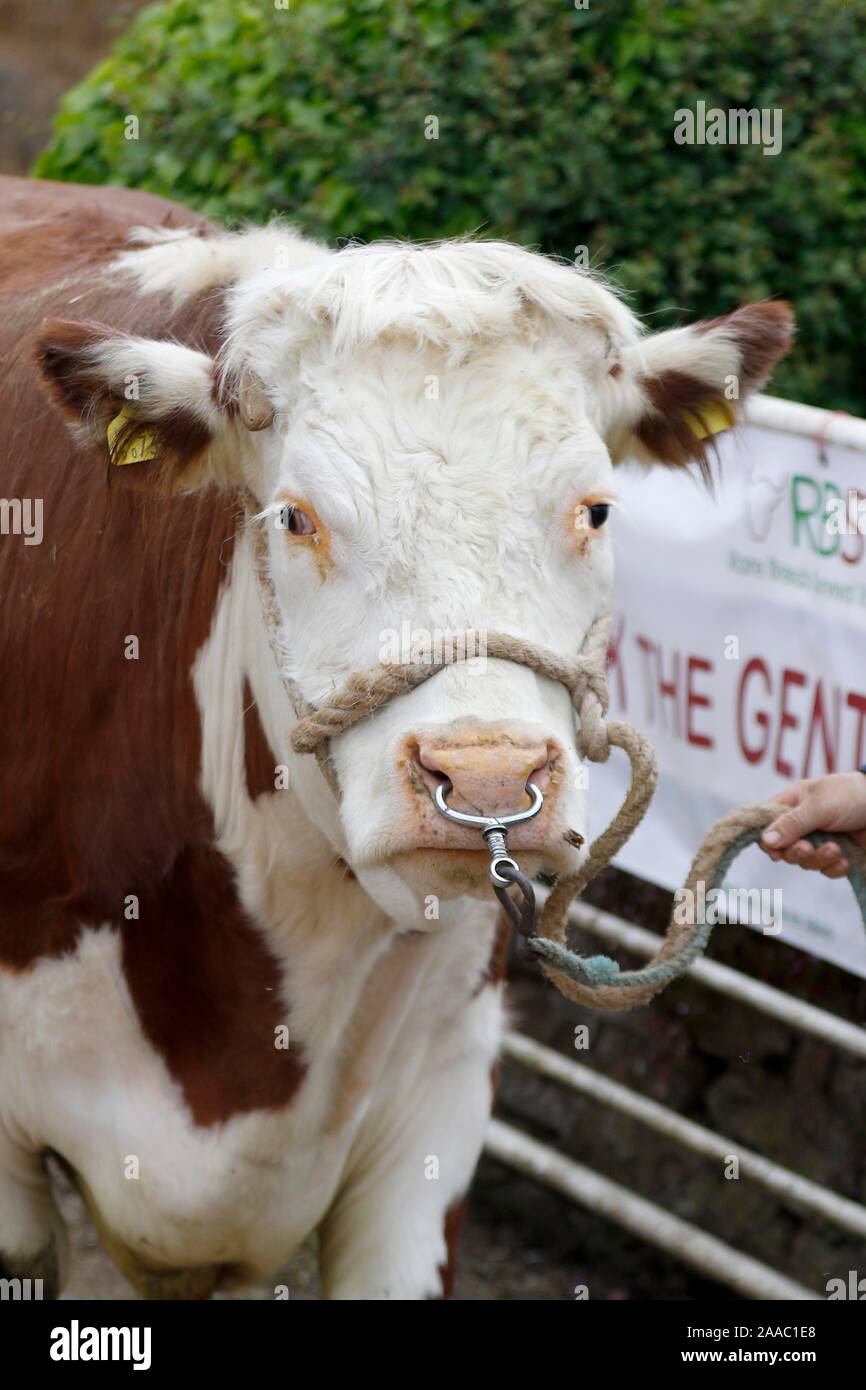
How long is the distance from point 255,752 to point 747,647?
1.36 metres

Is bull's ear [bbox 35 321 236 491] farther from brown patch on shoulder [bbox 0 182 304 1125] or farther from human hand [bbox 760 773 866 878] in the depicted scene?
human hand [bbox 760 773 866 878]

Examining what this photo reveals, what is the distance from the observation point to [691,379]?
308 centimetres

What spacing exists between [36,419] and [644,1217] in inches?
94.5

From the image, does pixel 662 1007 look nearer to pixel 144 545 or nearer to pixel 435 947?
pixel 435 947

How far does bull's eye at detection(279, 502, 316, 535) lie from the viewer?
274 cm

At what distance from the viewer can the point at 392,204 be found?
201 inches

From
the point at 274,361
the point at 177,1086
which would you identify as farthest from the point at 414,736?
the point at 177,1086

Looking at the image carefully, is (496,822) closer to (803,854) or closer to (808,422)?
(803,854)

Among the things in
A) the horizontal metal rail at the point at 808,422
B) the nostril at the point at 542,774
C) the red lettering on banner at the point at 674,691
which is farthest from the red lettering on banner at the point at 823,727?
the nostril at the point at 542,774

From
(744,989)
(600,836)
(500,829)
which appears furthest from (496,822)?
(744,989)

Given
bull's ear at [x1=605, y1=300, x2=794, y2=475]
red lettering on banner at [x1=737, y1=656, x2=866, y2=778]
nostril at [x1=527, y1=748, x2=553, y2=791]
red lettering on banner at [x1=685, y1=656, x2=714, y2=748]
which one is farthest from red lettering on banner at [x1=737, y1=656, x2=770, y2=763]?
nostril at [x1=527, y1=748, x2=553, y2=791]

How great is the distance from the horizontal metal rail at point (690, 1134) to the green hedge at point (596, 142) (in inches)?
75.2

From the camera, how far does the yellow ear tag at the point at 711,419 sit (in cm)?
315

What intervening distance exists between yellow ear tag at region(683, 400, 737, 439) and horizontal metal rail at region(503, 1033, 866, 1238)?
181cm
